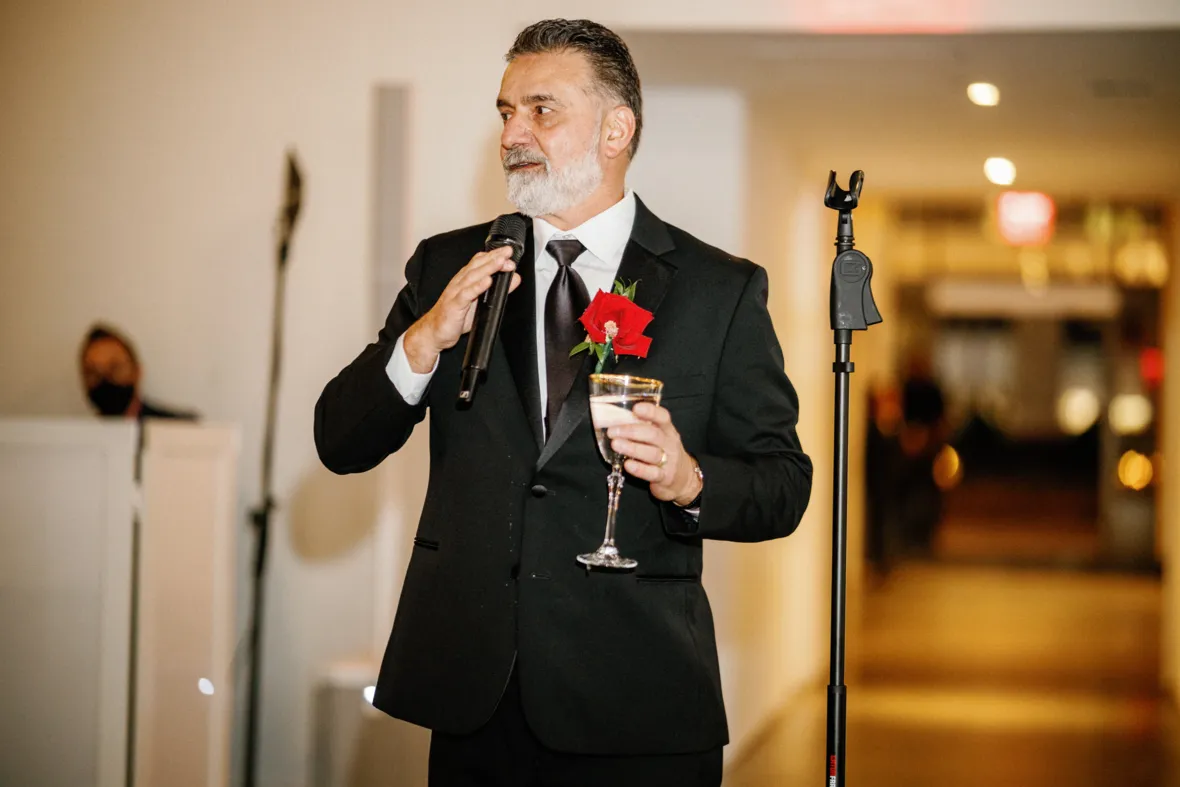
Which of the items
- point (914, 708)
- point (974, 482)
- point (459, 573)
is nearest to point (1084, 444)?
point (974, 482)

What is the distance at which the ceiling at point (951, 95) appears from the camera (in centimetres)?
400

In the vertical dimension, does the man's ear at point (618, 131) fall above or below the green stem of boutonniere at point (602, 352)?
above

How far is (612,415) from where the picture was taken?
1.67 meters

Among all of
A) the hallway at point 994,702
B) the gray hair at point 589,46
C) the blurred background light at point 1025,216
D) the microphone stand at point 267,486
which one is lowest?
the hallway at point 994,702

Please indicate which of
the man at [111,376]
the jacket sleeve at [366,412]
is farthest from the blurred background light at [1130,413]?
the jacket sleeve at [366,412]

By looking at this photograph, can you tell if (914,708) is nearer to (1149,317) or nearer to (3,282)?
(3,282)

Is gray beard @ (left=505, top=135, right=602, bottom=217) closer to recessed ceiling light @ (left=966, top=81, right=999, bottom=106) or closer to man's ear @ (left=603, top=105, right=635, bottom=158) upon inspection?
man's ear @ (left=603, top=105, right=635, bottom=158)

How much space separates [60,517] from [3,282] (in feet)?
4.09

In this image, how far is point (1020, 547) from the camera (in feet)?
41.6

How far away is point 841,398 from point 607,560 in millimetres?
565

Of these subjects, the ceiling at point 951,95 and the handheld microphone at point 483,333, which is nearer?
the handheld microphone at point 483,333

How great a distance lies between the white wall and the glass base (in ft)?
8.67

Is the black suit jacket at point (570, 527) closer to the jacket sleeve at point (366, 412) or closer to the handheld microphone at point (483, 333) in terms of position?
the jacket sleeve at point (366, 412)

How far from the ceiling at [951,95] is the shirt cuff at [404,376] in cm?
233
